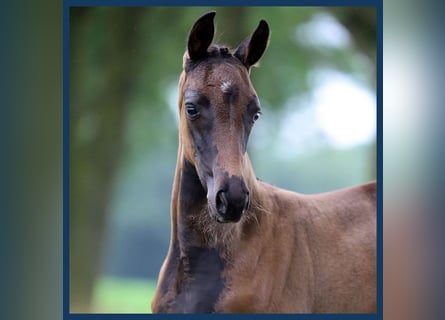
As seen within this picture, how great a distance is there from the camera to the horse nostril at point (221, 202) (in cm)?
314

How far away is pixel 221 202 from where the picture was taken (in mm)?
3174

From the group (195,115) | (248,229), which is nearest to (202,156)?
(195,115)

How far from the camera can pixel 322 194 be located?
407cm

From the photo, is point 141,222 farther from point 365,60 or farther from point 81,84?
point 365,60

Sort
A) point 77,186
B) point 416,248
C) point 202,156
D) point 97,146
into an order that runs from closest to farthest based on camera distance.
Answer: point 202,156, point 416,248, point 77,186, point 97,146

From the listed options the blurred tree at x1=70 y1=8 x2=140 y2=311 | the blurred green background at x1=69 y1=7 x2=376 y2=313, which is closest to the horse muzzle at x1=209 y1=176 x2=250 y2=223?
the blurred green background at x1=69 y1=7 x2=376 y2=313

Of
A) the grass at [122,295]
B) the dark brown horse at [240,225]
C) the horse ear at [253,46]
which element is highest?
the horse ear at [253,46]

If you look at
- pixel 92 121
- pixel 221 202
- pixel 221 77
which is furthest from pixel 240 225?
pixel 92 121

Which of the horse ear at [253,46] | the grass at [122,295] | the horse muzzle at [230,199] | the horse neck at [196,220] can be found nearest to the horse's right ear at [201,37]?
the horse ear at [253,46]

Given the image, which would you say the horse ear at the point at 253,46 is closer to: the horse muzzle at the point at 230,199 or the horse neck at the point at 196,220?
the horse neck at the point at 196,220

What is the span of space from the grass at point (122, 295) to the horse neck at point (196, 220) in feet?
1.53

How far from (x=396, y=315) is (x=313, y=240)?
58cm

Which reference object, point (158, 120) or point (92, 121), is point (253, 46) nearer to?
point (158, 120)

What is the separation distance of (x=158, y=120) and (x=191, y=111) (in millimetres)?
940
